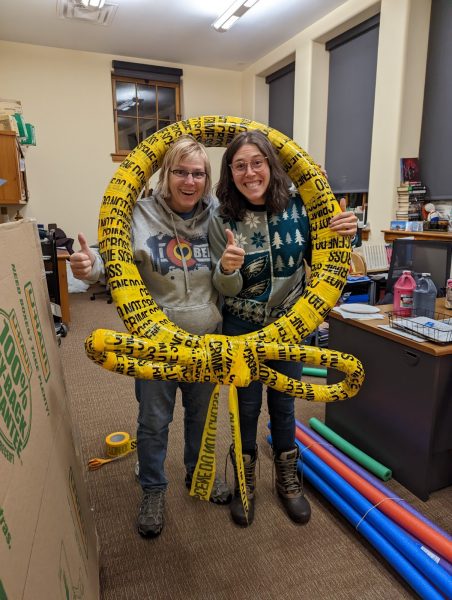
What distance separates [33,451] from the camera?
68 centimetres

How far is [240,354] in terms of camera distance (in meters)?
1.00

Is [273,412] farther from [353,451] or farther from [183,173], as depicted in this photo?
[183,173]

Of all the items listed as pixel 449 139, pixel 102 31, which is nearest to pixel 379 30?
pixel 449 139

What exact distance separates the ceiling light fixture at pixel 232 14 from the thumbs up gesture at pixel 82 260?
13.2 ft

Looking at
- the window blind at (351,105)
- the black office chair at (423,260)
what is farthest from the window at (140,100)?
the black office chair at (423,260)

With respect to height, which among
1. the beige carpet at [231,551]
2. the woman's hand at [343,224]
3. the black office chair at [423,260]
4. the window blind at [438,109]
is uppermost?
the window blind at [438,109]

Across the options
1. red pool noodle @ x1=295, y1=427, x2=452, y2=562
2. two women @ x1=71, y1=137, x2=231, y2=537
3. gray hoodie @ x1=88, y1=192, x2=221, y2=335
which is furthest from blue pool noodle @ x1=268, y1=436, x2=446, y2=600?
gray hoodie @ x1=88, y1=192, x2=221, y2=335

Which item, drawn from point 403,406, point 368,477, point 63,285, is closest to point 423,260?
point 403,406

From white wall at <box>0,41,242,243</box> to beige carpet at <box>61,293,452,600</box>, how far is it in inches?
183

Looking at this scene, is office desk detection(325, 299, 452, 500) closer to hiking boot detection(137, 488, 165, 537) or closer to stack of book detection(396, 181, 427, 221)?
hiking boot detection(137, 488, 165, 537)

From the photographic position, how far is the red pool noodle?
1.31 meters

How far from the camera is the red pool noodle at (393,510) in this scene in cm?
131

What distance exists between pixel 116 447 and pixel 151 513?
0.49m

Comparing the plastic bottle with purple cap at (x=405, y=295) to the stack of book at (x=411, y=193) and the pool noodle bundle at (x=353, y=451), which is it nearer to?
the pool noodle bundle at (x=353, y=451)
